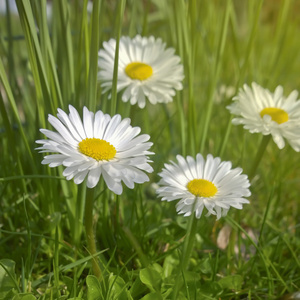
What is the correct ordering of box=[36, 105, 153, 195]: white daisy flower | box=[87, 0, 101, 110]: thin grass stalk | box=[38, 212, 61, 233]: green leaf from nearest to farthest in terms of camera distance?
box=[36, 105, 153, 195]: white daisy flower → box=[87, 0, 101, 110]: thin grass stalk → box=[38, 212, 61, 233]: green leaf

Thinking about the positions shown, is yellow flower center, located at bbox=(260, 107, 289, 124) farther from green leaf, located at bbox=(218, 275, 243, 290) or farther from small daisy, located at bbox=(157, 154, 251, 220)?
green leaf, located at bbox=(218, 275, 243, 290)

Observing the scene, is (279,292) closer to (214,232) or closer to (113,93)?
(214,232)

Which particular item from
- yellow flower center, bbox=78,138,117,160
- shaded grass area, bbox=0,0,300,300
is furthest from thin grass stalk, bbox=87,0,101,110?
yellow flower center, bbox=78,138,117,160

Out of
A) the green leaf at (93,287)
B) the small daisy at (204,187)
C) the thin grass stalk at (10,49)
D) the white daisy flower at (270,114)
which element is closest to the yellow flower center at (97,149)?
the small daisy at (204,187)

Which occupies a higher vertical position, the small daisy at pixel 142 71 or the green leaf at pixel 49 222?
the small daisy at pixel 142 71

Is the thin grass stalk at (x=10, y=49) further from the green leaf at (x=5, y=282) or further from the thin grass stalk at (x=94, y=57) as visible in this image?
the green leaf at (x=5, y=282)

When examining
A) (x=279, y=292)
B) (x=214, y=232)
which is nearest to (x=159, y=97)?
(x=214, y=232)
